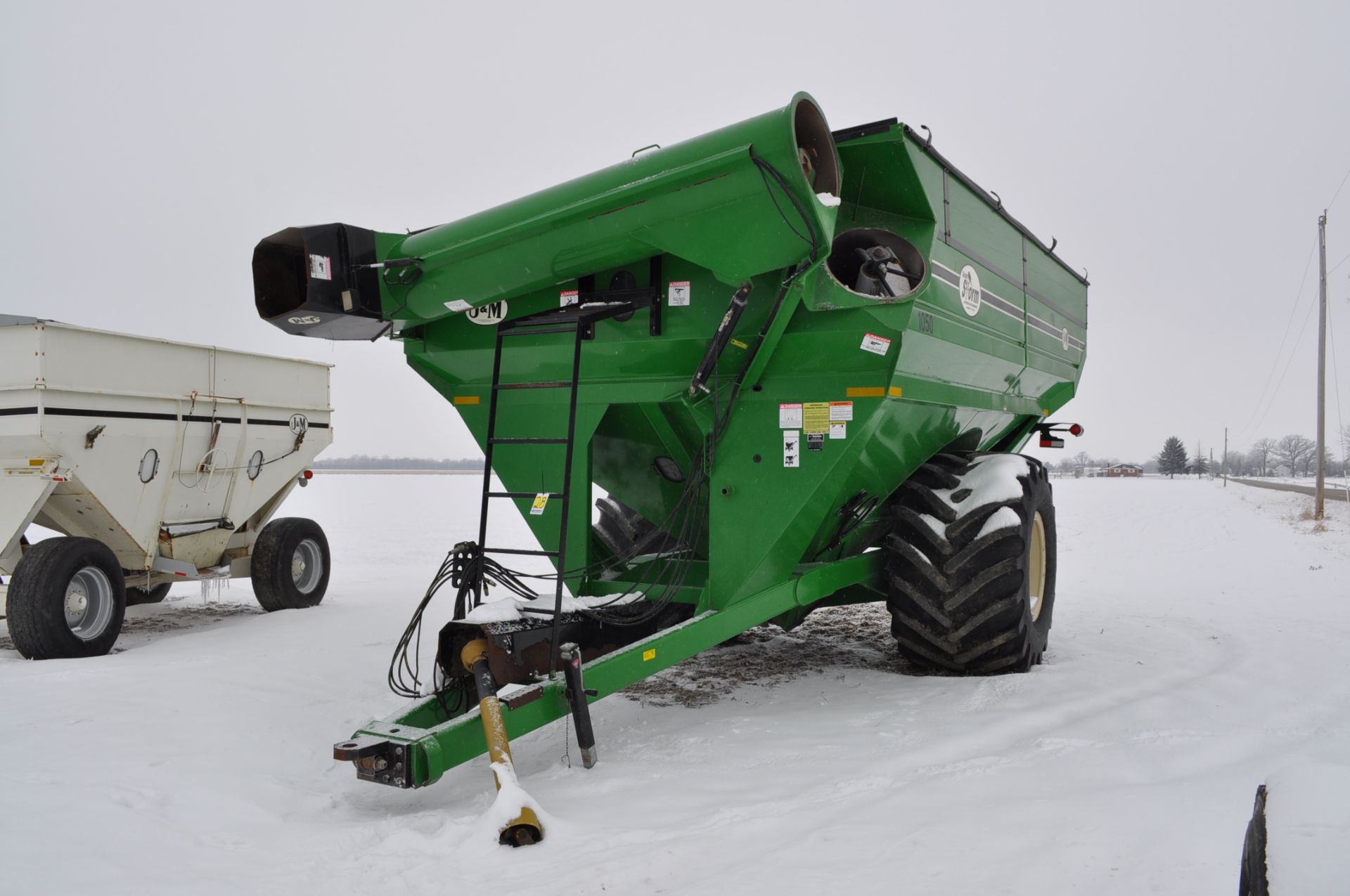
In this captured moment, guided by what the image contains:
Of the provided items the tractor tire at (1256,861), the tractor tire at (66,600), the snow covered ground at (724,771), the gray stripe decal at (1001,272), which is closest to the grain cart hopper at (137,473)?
the tractor tire at (66,600)

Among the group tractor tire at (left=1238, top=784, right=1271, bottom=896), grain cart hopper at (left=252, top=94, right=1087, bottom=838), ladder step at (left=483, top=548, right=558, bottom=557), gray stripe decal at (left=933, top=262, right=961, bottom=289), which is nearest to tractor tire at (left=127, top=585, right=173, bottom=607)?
grain cart hopper at (left=252, top=94, right=1087, bottom=838)

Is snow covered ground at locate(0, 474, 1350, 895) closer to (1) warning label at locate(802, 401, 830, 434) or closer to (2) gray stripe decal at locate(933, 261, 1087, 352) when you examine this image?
(1) warning label at locate(802, 401, 830, 434)

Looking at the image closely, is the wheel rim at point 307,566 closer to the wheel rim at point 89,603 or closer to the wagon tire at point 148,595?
the wagon tire at point 148,595

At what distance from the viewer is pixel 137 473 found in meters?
6.63

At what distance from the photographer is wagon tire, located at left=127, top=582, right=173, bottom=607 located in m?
8.00

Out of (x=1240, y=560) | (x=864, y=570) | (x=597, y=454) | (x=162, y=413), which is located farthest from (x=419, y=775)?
(x=1240, y=560)

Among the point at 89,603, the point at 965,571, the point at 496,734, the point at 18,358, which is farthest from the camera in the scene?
the point at 89,603

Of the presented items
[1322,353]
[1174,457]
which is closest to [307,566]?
[1322,353]

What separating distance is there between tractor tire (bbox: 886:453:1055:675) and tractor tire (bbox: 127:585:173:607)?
615 centimetres

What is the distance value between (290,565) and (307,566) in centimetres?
30

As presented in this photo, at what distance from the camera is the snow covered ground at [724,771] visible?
2688 millimetres

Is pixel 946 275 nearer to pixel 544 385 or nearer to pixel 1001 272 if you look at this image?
pixel 1001 272

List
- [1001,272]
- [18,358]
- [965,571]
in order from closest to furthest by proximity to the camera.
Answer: [965,571], [1001,272], [18,358]

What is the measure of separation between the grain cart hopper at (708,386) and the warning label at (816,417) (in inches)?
0.6
